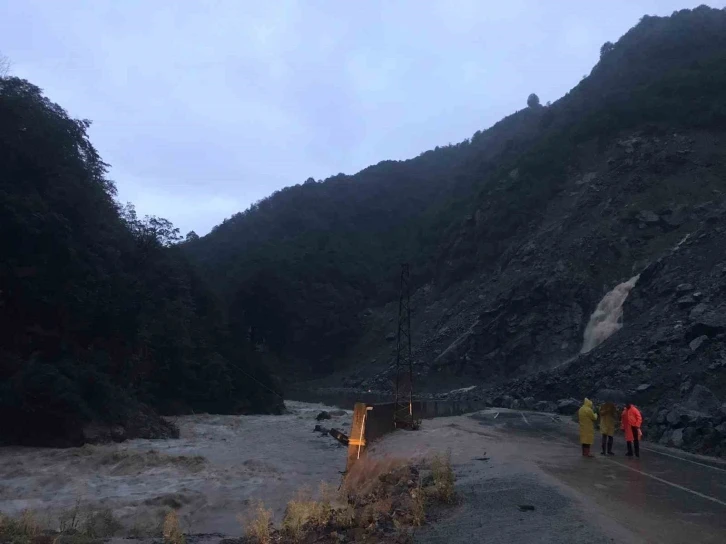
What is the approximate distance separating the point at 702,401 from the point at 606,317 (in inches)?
1099

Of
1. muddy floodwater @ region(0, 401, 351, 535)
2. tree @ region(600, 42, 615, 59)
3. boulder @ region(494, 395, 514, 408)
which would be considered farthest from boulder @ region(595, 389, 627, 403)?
tree @ region(600, 42, 615, 59)

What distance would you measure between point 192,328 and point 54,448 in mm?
23562

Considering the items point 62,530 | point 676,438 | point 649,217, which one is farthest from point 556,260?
point 62,530

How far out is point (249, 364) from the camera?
49.8 m

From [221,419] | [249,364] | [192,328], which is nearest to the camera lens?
[221,419]

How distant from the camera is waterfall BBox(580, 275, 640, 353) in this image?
45.7 metres

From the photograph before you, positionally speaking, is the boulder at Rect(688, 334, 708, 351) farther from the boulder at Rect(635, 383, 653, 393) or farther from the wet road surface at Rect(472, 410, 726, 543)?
the wet road surface at Rect(472, 410, 726, 543)

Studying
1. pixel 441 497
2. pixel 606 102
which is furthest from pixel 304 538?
pixel 606 102

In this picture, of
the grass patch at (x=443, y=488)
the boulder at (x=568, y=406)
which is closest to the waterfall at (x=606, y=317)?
the boulder at (x=568, y=406)

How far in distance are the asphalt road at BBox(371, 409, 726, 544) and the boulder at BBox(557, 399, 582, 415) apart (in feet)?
45.4

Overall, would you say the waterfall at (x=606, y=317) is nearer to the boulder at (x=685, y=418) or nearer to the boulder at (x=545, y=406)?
the boulder at (x=545, y=406)

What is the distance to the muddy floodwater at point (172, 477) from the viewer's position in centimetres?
1345

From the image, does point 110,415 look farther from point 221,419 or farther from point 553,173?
point 553,173

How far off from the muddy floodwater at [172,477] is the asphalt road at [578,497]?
4296mm
